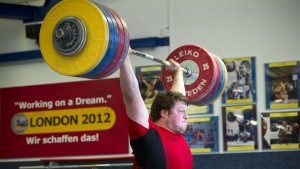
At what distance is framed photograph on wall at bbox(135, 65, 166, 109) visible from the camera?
18.6ft

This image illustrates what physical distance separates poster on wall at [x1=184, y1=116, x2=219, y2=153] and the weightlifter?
2420 mm

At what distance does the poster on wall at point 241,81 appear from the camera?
5.14 m

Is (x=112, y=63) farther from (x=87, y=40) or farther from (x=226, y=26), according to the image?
(x=226, y=26)

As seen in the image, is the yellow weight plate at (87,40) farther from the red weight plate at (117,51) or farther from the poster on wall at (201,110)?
the poster on wall at (201,110)

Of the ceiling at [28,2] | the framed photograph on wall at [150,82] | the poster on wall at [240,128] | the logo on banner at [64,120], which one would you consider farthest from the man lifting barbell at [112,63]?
the ceiling at [28,2]

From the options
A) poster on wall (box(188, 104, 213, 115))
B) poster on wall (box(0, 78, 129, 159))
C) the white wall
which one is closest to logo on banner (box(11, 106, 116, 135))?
poster on wall (box(0, 78, 129, 159))

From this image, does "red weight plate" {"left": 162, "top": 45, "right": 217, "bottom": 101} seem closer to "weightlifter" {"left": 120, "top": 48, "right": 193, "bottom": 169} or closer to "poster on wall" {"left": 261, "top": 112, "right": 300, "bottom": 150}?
"weightlifter" {"left": 120, "top": 48, "right": 193, "bottom": 169}

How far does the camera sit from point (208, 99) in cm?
392

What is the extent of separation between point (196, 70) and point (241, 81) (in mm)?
1389

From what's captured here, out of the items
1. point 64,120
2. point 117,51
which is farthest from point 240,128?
point 117,51

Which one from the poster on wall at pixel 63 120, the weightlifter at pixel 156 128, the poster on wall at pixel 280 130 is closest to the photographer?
the weightlifter at pixel 156 128

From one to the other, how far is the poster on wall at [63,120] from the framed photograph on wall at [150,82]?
1.16 feet

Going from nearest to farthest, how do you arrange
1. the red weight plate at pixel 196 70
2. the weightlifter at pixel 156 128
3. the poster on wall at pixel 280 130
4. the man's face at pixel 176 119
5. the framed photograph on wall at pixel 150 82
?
the weightlifter at pixel 156 128 < the man's face at pixel 176 119 < the red weight plate at pixel 196 70 < the poster on wall at pixel 280 130 < the framed photograph on wall at pixel 150 82

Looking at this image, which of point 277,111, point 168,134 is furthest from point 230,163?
point 168,134
